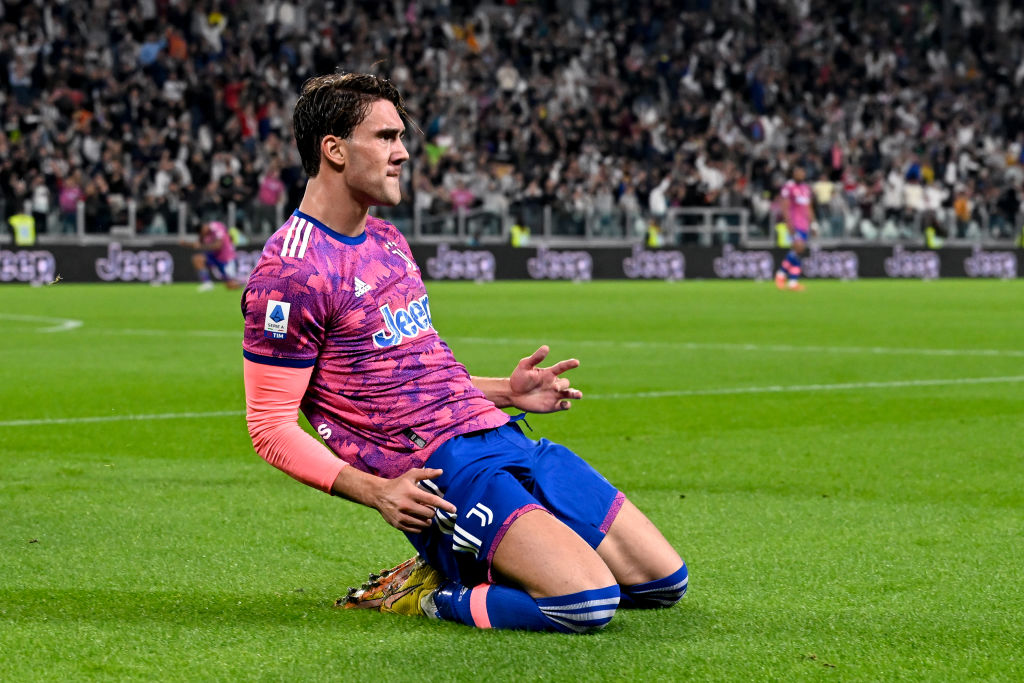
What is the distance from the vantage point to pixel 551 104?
36.0 metres

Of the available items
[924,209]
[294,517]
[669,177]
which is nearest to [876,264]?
[924,209]

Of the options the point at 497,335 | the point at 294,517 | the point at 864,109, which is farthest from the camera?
the point at 864,109

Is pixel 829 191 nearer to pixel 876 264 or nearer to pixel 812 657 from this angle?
pixel 876 264

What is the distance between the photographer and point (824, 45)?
41.4 metres

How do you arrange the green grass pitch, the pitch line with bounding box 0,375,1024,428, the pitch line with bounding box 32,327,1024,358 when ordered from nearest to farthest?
the green grass pitch < the pitch line with bounding box 0,375,1024,428 < the pitch line with bounding box 32,327,1024,358

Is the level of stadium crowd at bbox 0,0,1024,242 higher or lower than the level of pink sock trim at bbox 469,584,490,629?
higher

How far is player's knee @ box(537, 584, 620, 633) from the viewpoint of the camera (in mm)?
4180

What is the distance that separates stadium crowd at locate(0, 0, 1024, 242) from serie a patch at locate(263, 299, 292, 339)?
82.1ft

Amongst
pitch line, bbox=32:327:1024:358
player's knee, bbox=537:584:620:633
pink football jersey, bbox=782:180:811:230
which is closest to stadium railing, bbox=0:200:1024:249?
pink football jersey, bbox=782:180:811:230

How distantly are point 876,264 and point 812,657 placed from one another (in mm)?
32823

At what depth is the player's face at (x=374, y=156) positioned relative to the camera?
4.37m

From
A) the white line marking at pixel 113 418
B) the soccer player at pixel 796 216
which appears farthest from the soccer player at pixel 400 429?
the soccer player at pixel 796 216

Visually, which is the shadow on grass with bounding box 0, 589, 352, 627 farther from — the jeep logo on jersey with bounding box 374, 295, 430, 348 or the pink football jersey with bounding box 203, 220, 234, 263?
the pink football jersey with bounding box 203, 220, 234, 263

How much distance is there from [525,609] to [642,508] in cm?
221
